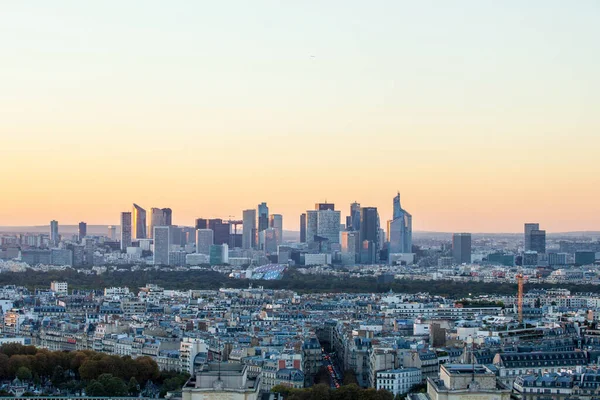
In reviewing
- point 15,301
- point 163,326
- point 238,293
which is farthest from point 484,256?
point 163,326

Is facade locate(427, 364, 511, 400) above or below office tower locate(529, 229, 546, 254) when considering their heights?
below

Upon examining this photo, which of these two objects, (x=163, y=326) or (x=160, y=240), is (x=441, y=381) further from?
(x=160, y=240)

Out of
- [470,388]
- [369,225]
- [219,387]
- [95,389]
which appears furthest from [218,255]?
[470,388]

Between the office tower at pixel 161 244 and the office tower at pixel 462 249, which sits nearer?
the office tower at pixel 161 244

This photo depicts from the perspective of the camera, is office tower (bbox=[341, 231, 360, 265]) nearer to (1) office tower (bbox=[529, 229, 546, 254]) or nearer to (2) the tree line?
(1) office tower (bbox=[529, 229, 546, 254])

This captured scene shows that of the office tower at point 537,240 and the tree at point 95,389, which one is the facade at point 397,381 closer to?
the tree at point 95,389

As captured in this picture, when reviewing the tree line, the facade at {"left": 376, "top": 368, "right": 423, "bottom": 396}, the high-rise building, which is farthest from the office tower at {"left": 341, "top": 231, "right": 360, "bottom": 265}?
the facade at {"left": 376, "top": 368, "right": 423, "bottom": 396}

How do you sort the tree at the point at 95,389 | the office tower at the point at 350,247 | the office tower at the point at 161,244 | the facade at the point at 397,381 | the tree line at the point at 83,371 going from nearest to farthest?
the tree at the point at 95,389 → the facade at the point at 397,381 → the tree line at the point at 83,371 → the office tower at the point at 161,244 → the office tower at the point at 350,247

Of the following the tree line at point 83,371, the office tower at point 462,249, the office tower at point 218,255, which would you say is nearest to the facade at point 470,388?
the tree line at point 83,371
